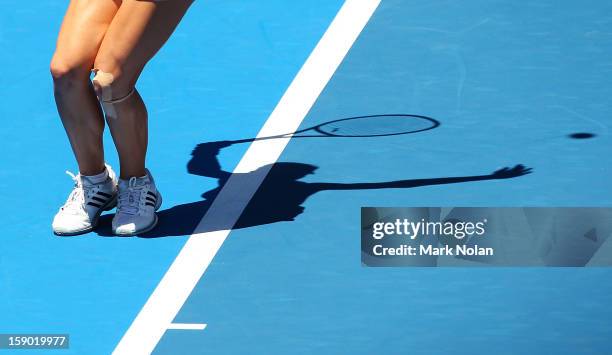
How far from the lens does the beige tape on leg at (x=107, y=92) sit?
337 inches

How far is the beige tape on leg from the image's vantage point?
337 inches

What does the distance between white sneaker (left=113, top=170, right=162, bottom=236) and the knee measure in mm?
621

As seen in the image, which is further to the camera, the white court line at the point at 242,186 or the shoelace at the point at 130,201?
the shoelace at the point at 130,201

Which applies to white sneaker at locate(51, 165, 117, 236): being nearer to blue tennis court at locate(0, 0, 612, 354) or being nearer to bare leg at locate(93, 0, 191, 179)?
blue tennis court at locate(0, 0, 612, 354)

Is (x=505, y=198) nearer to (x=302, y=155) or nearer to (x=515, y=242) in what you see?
(x=515, y=242)

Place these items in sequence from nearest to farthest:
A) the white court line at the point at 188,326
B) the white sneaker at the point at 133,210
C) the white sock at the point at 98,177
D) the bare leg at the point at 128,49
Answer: the white court line at the point at 188,326 < the bare leg at the point at 128,49 < the white sneaker at the point at 133,210 < the white sock at the point at 98,177

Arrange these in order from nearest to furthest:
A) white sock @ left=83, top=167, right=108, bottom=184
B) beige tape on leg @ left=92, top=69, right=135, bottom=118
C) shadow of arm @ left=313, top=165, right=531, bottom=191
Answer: beige tape on leg @ left=92, top=69, right=135, bottom=118
white sock @ left=83, top=167, right=108, bottom=184
shadow of arm @ left=313, top=165, right=531, bottom=191

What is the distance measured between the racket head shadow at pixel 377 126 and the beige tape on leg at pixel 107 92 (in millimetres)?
1811

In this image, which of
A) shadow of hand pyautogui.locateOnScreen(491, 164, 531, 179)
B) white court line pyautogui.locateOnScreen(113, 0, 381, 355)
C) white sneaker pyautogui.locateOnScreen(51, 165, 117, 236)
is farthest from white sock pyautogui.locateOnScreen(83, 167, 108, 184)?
shadow of hand pyautogui.locateOnScreen(491, 164, 531, 179)

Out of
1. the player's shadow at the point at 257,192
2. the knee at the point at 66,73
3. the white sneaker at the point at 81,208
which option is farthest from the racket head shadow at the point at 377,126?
the knee at the point at 66,73

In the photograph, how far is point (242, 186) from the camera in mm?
9617

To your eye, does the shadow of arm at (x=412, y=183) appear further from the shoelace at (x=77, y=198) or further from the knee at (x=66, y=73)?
the knee at (x=66, y=73)

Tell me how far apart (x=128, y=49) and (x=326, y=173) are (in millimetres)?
1662

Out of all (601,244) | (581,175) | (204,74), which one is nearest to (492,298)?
(601,244)
